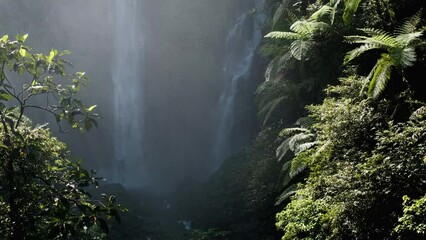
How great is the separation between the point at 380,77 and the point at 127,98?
27459 mm

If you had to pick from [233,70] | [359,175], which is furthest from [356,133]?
[233,70]

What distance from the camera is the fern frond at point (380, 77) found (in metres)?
5.59

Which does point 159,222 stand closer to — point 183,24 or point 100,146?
point 100,146

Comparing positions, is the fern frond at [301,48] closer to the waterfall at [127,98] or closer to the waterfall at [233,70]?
the waterfall at [233,70]

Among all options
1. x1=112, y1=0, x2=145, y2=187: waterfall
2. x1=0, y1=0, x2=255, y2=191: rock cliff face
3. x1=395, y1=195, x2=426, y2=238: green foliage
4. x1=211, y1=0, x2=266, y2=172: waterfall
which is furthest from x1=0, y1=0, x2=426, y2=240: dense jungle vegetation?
x1=112, y1=0, x2=145, y2=187: waterfall

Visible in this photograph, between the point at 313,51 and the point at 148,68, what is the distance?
81.4ft

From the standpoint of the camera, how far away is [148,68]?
107ft

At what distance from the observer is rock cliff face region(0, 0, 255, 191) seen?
31.0 metres

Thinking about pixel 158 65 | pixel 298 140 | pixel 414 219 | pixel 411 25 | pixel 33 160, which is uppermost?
pixel 158 65

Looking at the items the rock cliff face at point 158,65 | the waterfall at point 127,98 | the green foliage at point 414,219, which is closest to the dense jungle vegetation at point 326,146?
the green foliage at point 414,219

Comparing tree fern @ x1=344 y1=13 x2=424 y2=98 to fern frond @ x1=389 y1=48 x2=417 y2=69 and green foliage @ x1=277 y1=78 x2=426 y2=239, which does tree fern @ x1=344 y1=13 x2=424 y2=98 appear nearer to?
fern frond @ x1=389 y1=48 x2=417 y2=69

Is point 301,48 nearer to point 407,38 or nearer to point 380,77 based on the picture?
point 407,38

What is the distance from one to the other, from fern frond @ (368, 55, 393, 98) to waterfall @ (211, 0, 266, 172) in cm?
1820

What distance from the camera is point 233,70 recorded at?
26656mm
